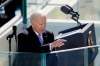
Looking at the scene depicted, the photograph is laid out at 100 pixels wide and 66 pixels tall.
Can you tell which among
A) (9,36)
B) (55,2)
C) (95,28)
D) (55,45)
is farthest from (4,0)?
(55,45)

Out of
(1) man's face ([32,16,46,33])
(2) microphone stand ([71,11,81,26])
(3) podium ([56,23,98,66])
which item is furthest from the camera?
(2) microphone stand ([71,11,81,26])

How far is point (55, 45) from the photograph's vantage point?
292cm

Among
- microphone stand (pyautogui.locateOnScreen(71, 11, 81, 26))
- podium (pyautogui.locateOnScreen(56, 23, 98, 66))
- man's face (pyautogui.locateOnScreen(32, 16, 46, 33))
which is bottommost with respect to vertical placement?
podium (pyautogui.locateOnScreen(56, 23, 98, 66))

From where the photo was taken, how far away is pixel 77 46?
2.99m

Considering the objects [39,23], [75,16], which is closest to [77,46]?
[39,23]

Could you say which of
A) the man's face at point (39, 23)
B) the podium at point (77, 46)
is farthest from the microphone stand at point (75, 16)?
the man's face at point (39, 23)

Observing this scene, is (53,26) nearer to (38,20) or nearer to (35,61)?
(38,20)

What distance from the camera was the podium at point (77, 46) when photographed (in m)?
2.89

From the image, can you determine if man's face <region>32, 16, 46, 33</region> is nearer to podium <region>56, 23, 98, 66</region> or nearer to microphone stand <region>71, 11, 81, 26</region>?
podium <region>56, 23, 98, 66</region>

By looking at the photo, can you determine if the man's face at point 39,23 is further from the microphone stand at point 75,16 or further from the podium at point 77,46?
the microphone stand at point 75,16

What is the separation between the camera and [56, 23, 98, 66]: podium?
2895 mm

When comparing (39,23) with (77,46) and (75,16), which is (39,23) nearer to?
(77,46)

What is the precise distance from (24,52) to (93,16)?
3.97 feet

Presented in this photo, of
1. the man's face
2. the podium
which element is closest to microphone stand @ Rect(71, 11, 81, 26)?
the podium
